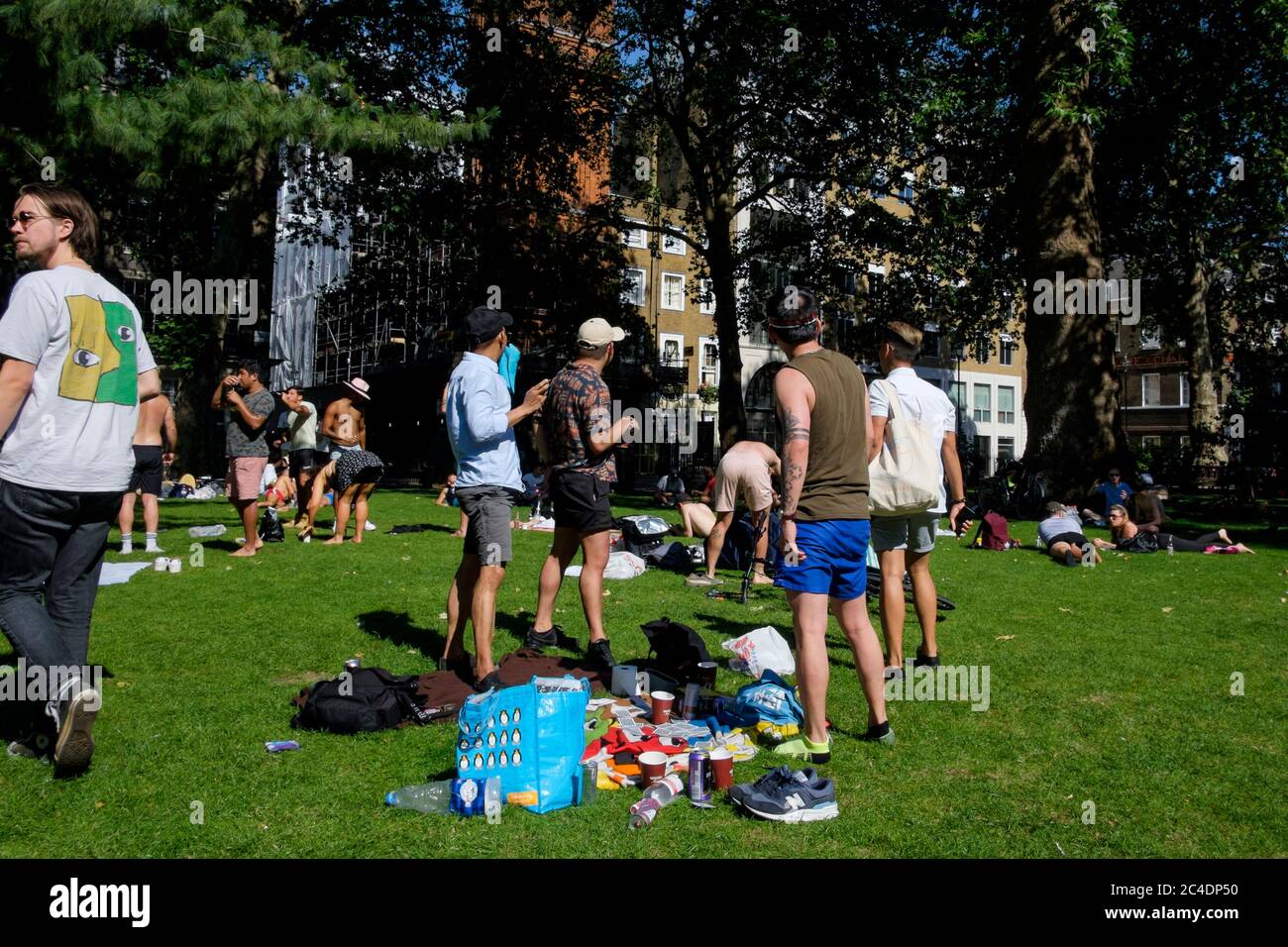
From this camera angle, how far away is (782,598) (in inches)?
328

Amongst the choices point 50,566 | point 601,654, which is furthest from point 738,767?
point 50,566

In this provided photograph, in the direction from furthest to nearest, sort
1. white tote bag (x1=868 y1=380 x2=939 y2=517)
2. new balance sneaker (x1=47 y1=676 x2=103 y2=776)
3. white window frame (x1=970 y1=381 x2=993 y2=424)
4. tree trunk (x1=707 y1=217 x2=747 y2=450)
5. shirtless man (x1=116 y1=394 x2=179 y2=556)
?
white window frame (x1=970 y1=381 x2=993 y2=424) < tree trunk (x1=707 y1=217 x2=747 y2=450) < shirtless man (x1=116 y1=394 x2=179 y2=556) < white tote bag (x1=868 y1=380 x2=939 y2=517) < new balance sneaker (x1=47 y1=676 x2=103 y2=776)

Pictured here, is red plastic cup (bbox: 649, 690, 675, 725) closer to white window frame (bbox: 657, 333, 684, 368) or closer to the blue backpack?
the blue backpack

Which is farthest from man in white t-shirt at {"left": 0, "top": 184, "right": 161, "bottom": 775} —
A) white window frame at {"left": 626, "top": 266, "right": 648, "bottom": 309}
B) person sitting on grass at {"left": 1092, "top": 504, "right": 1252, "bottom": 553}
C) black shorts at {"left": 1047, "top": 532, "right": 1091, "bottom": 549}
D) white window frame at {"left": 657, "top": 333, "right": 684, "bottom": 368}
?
white window frame at {"left": 626, "top": 266, "right": 648, "bottom": 309}

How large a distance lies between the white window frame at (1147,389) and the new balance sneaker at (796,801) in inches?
2649

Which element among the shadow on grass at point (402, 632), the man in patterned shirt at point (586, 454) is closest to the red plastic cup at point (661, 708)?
the man in patterned shirt at point (586, 454)

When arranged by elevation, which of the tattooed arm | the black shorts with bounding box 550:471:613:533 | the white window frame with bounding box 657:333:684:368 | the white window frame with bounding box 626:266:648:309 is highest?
the white window frame with bounding box 626:266:648:309

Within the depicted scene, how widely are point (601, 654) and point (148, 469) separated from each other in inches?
245

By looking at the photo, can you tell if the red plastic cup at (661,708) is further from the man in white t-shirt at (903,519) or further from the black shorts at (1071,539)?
the black shorts at (1071,539)

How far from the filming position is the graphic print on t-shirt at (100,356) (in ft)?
12.3

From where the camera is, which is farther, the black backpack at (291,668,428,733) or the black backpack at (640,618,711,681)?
the black backpack at (640,618,711,681)

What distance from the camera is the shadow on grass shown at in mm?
6172

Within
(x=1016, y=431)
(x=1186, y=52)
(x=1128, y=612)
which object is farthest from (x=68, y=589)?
(x=1016, y=431)

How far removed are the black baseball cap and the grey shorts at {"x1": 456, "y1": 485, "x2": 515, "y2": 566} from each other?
2.86 ft
